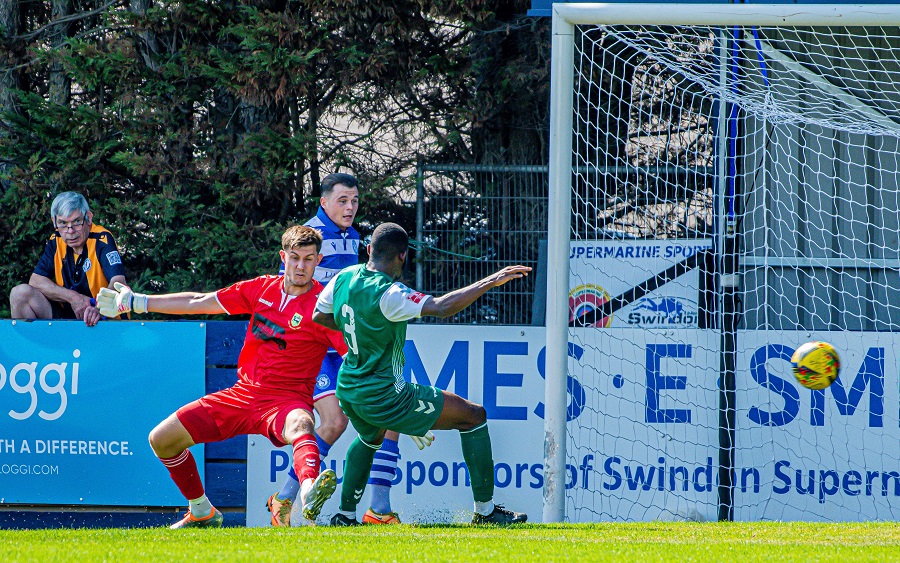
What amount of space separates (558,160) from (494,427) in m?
1.90

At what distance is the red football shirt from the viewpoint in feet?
18.7

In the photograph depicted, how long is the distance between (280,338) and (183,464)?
2.95ft

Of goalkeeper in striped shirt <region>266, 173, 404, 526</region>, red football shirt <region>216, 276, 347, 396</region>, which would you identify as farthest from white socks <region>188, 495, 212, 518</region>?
red football shirt <region>216, 276, 347, 396</region>

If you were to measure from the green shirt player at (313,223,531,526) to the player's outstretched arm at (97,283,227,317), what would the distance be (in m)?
0.75

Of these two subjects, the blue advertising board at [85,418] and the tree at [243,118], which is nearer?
the blue advertising board at [85,418]

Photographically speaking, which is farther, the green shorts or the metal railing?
the metal railing

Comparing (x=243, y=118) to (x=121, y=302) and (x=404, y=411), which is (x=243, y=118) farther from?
(x=404, y=411)

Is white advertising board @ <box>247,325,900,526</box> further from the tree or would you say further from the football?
the tree

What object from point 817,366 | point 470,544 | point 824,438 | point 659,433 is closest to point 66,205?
point 470,544

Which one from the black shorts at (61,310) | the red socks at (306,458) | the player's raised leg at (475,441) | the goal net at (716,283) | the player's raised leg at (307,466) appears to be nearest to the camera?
the player's raised leg at (307,466)

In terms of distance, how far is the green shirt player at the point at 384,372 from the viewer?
5176 millimetres

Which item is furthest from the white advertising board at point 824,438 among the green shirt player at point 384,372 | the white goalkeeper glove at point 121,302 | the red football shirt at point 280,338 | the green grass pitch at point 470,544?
the white goalkeeper glove at point 121,302

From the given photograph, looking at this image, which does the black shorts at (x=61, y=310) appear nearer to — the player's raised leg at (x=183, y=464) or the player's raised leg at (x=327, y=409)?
the player's raised leg at (x=183, y=464)

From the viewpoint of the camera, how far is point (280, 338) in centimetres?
570
